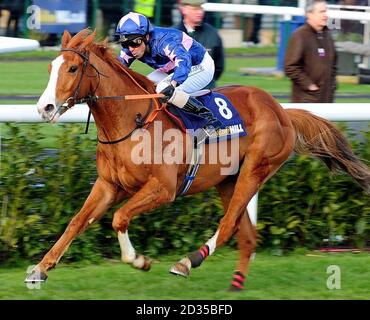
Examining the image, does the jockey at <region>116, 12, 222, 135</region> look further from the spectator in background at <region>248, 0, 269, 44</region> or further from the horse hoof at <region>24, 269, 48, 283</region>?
the spectator in background at <region>248, 0, 269, 44</region>

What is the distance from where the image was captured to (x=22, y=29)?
16438mm

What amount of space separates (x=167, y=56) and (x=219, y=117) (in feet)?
Answer: 1.86

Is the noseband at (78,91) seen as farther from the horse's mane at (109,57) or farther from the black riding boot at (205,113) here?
the black riding boot at (205,113)

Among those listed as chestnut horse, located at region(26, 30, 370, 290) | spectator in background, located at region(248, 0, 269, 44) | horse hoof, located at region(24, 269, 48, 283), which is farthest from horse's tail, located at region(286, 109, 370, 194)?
spectator in background, located at region(248, 0, 269, 44)

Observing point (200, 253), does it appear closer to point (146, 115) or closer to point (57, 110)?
point (146, 115)

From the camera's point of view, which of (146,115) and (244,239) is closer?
(146,115)

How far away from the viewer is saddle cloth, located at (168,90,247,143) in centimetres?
601

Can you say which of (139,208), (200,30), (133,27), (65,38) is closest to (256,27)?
(200,30)

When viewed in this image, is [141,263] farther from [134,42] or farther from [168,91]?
[134,42]

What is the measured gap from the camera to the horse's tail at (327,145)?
667cm

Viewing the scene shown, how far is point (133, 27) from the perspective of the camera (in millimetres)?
5742
